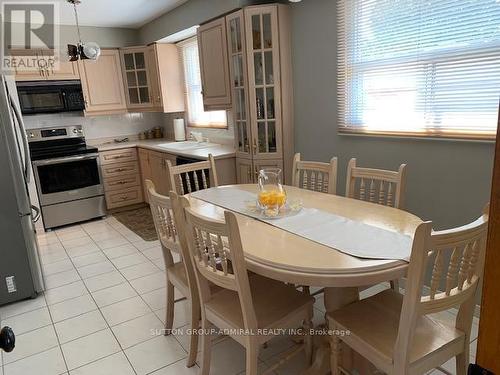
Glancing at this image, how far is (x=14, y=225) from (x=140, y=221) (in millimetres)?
1975

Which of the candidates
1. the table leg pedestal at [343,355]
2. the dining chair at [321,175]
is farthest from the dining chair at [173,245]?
the dining chair at [321,175]

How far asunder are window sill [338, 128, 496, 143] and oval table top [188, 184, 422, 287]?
0.70 meters

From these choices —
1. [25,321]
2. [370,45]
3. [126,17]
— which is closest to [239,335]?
[25,321]

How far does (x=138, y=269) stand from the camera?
10.5 feet

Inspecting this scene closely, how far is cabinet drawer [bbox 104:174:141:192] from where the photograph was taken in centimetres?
493

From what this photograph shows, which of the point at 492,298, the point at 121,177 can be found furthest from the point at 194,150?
the point at 492,298

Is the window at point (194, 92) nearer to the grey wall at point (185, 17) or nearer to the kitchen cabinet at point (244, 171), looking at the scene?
the grey wall at point (185, 17)

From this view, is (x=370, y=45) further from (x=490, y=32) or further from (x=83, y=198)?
(x=83, y=198)

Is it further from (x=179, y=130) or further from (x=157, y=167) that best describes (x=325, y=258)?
(x=179, y=130)

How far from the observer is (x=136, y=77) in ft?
16.8

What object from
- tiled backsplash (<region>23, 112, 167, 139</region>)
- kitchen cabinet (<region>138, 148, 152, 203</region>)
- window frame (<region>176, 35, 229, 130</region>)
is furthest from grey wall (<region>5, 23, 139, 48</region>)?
kitchen cabinet (<region>138, 148, 152, 203</region>)

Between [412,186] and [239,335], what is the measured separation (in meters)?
1.63

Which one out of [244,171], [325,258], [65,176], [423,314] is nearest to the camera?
[423,314]

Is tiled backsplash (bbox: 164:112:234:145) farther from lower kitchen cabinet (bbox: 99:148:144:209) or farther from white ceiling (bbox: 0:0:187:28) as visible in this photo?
white ceiling (bbox: 0:0:187:28)
